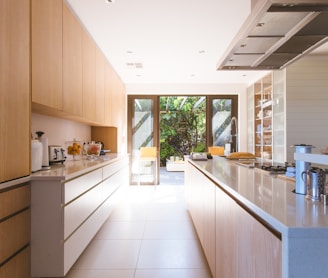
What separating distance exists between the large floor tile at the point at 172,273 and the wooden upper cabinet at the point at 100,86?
238 cm

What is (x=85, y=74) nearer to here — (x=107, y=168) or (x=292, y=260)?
(x=107, y=168)

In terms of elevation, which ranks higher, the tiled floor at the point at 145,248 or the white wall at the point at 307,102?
the white wall at the point at 307,102

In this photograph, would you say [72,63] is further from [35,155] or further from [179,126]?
[179,126]

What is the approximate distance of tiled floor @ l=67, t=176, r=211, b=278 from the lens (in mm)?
2152

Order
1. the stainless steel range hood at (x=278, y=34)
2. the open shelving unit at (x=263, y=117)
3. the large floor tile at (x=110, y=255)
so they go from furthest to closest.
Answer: the open shelving unit at (x=263, y=117), the large floor tile at (x=110, y=255), the stainless steel range hood at (x=278, y=34)

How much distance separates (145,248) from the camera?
103 inches

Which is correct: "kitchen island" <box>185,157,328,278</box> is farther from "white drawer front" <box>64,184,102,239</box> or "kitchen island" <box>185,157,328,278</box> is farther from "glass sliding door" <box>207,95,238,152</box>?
"glass sliding door" <box>207,95,238,152</box>

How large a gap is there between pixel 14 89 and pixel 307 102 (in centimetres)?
430

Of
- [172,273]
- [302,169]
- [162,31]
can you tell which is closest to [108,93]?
[162,31]

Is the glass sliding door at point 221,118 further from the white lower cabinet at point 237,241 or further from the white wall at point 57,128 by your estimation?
the white lower cabinet at point 237,241

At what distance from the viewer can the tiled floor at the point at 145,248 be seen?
7.06 ft

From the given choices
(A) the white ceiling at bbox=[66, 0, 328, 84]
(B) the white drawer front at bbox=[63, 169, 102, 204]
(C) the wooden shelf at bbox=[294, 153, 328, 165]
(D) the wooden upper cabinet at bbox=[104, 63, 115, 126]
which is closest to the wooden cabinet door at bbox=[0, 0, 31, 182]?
(B) the white drawer front at bbox=[63, 169, 102, 204]

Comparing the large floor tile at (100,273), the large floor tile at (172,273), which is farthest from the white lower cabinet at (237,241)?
the large floor tile at (100,273)

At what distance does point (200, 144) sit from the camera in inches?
374
